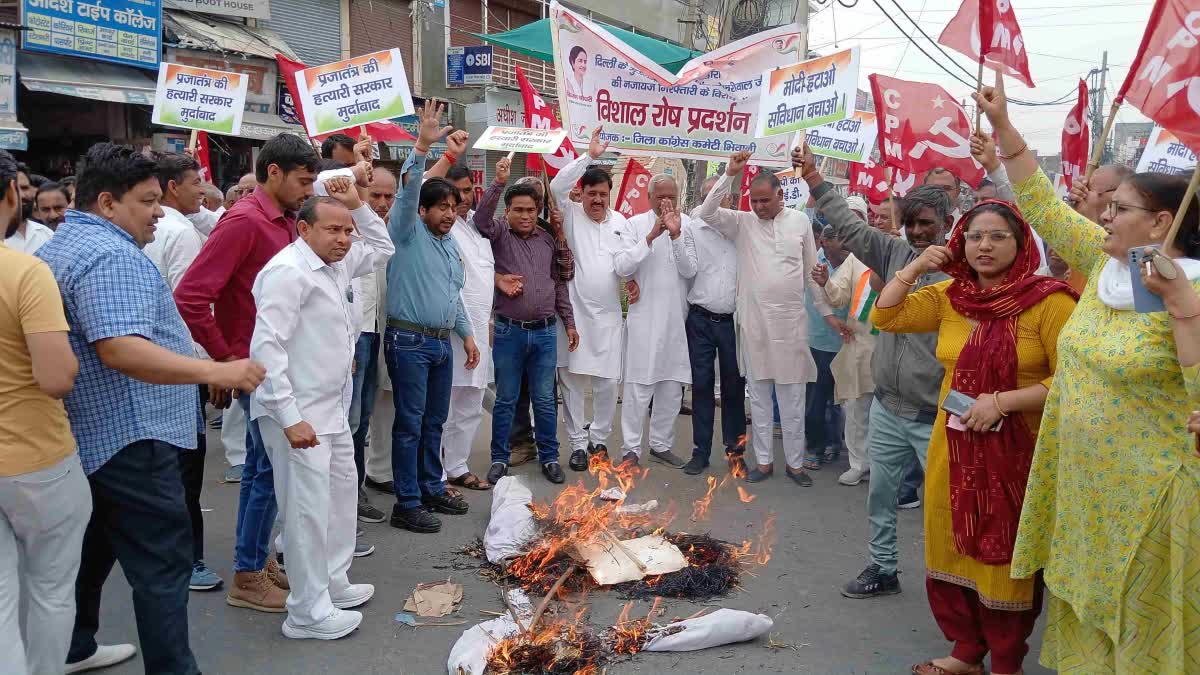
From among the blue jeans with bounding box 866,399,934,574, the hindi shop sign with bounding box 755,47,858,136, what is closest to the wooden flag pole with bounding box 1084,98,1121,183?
the blue jeans with bounding box 866,399,934,574

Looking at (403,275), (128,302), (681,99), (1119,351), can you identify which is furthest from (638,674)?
(681,99)

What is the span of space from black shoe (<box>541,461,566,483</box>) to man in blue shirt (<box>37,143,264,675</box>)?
344cm

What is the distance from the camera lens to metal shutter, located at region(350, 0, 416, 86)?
18562 millimetres

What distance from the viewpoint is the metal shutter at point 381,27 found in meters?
18.6

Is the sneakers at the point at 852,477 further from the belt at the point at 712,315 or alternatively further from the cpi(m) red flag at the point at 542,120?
the cpi(m) red flag at the point at 542,120

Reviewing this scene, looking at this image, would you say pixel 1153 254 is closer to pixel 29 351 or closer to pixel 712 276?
pixel 29 351

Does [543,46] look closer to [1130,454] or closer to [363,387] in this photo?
[363,387]

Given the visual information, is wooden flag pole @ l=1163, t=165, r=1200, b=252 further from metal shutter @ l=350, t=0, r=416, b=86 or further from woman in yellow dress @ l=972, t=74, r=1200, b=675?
metal shutter @ l=350, t=0, r=416, b=86

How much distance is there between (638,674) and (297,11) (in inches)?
658

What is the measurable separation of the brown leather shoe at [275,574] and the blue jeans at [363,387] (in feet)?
3.28

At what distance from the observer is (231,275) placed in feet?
13.7

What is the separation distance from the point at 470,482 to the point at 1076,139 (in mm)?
4877

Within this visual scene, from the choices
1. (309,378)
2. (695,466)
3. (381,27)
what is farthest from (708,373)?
(381,27)

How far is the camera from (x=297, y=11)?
17.2 meters
